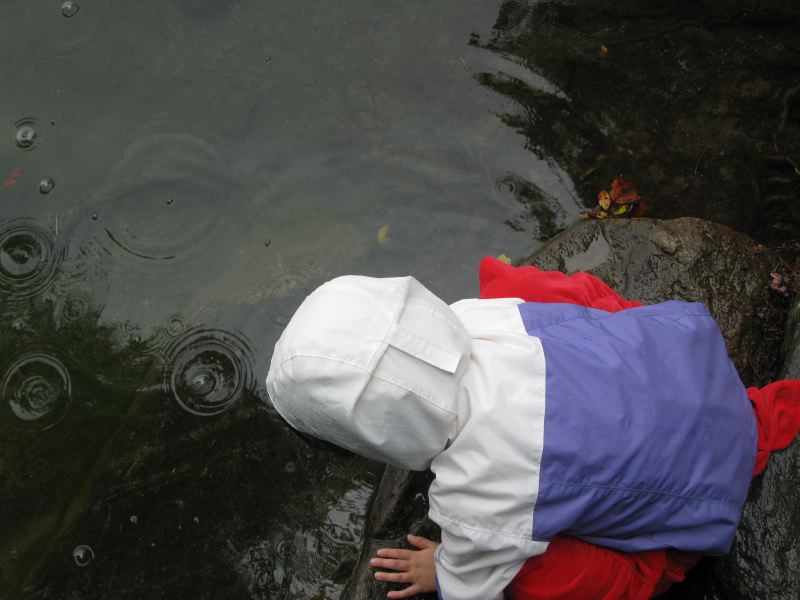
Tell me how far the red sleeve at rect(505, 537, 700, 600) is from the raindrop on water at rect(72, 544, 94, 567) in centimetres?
186

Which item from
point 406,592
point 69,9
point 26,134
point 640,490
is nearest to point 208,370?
point 406,592

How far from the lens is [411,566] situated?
241 cm

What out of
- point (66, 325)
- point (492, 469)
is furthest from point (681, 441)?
point (66, 325)

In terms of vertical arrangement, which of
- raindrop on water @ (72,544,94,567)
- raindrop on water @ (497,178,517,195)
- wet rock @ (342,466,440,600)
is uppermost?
raindrop on water @ (497,178,517,195)

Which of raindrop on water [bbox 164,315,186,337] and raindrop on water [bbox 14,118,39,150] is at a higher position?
raindrop on water [bbox 14,118,39,150]

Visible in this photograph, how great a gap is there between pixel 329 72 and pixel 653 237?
189 cm

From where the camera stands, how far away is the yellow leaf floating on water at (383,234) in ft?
10.9

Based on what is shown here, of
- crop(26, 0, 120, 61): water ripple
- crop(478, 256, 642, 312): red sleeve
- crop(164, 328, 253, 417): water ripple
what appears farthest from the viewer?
crop(26, 0, 120, 61): water ripple

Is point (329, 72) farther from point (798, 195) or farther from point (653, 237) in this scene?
point (798, 195)

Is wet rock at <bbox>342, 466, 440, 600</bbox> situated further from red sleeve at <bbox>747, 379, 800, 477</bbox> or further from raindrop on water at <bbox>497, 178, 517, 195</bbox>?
raindrop on water at <bbox>497, 178, 517, 195</bbox>

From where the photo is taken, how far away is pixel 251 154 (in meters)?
3.44

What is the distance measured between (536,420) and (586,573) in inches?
22.7

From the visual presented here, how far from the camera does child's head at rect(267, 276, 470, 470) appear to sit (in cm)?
156

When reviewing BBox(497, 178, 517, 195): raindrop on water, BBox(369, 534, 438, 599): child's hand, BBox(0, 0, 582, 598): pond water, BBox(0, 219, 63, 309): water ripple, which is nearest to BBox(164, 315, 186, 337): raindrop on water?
BBox(0, 0, 582, 598): pond water
